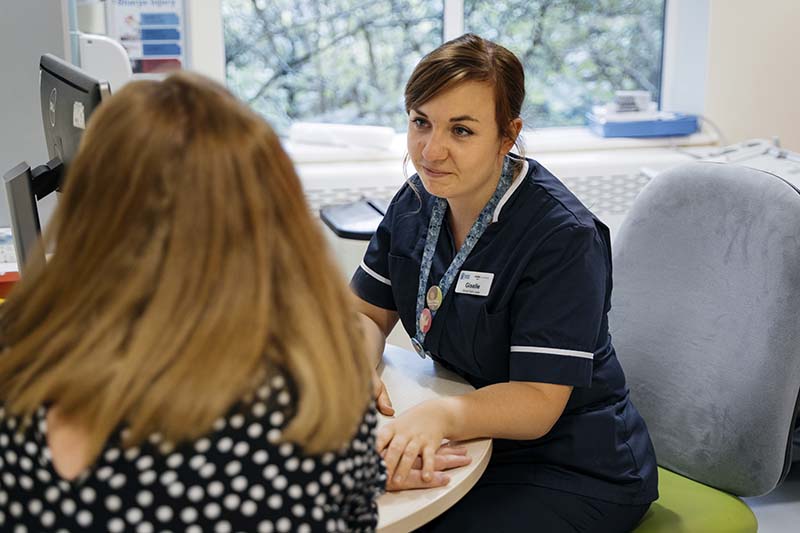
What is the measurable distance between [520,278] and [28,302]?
89 centimetres

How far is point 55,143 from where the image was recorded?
1.86 meters

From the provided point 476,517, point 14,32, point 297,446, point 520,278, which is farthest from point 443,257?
point 14,32

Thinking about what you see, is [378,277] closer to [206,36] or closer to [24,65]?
[24,65]

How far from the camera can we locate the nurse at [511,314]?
154 cm

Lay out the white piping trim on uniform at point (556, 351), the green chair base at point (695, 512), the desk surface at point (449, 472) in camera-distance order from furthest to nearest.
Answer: the green chair base at point (695, 512)
the white piping trim on uniform at point (556, 351)
the desk surface at point (449, 472)

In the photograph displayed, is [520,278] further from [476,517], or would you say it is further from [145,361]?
[145,361]

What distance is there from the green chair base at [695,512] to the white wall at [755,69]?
1996 millimetres

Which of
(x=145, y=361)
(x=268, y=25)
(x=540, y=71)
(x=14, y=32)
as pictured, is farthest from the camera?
(x=540, y=71)

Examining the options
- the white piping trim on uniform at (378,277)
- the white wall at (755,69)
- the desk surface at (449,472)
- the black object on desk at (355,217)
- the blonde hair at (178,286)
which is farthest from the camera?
the white wall at (755,69)

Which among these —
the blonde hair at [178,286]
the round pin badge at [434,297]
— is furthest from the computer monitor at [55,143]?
the blonde hair at [178,286]

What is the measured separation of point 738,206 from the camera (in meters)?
1.82

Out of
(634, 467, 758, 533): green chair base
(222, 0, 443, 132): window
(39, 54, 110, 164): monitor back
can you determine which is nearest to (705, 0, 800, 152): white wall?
(222, 0, 443, 132): window

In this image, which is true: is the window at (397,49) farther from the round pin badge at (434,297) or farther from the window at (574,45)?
the round pin badge at (434,297)

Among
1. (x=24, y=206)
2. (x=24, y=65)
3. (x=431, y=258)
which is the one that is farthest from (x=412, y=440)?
(x=24, y=65)
